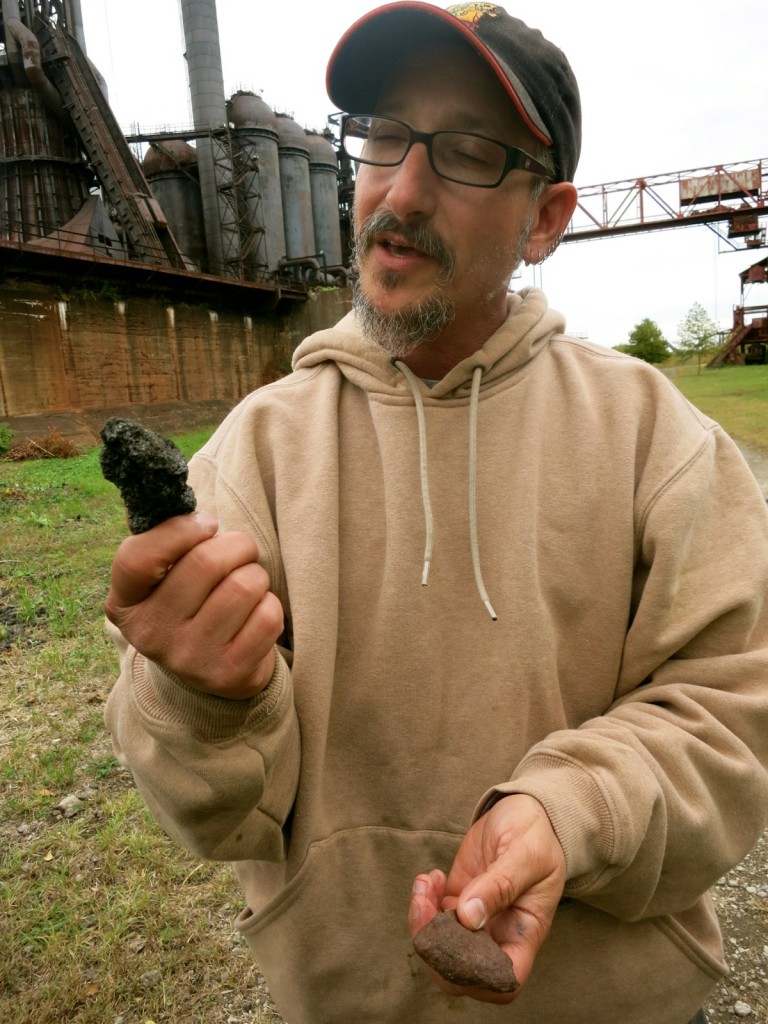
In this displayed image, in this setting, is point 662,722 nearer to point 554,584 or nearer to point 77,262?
point 554,584

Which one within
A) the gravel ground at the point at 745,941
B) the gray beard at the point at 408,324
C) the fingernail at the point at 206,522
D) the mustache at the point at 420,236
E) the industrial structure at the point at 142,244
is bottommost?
the gravel ground at the point at 745,941

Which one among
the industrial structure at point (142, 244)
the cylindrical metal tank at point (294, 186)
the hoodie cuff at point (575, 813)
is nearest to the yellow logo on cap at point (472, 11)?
the hoodie cuff at point (575, 813)

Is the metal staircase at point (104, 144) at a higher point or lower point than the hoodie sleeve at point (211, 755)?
higher

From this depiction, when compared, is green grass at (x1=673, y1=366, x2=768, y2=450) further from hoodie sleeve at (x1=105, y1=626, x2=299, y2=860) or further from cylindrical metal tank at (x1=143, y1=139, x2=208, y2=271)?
cylindrical metal tank at (x1=143, y1=139, x2=208, y2=271)

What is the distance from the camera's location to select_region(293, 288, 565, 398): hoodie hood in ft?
5.56

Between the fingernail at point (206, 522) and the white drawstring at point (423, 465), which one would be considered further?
the white drawstring at point (423, 465)

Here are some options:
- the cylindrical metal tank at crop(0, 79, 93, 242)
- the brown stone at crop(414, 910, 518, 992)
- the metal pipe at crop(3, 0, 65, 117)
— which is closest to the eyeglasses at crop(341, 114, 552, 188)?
the brown stone at crop(414, 910, 518, 992)

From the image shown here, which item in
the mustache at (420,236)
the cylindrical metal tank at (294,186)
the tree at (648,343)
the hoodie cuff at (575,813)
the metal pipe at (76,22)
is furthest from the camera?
the tree at (648,343)

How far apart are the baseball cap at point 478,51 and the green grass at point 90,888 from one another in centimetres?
278

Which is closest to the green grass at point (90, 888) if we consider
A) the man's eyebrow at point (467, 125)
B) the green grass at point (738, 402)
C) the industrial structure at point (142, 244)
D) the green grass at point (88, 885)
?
the green grass at point (88, 885)

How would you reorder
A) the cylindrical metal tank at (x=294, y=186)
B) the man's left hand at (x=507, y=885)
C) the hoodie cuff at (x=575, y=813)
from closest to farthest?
the man's left hand at (x=507, y=885), the hoodie cuff at (x=575, y=813), the cylindrical metal tank at (x=294, y=186)

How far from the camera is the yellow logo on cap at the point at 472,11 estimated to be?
1550 mm

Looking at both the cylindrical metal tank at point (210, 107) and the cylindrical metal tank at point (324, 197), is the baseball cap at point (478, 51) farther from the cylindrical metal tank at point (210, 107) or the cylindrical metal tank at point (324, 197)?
the cylindrical metal tank at point (324, 197)

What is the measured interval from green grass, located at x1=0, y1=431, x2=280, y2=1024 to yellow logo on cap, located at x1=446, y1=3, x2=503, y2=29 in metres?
2.92
